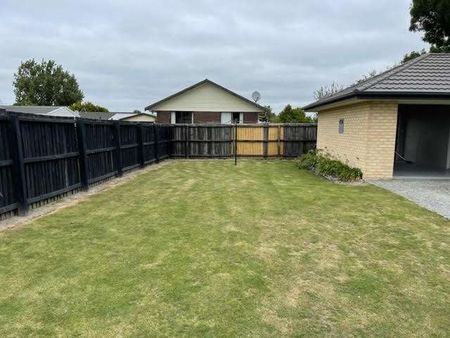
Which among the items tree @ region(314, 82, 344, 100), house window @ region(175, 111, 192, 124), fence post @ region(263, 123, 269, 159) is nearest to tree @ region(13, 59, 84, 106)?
house window @ region(175, 111, 192, 124)

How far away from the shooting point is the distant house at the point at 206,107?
2806cm

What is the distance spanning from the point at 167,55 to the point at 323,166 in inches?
940

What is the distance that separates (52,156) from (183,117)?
845 inches

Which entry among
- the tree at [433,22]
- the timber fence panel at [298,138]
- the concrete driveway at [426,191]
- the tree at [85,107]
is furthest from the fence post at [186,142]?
the tree at [85,107]

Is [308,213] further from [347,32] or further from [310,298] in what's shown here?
[347,32]

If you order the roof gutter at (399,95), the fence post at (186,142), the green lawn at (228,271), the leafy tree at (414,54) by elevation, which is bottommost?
the green lawn at (228,271)

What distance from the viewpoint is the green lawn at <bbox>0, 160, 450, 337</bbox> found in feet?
9.96

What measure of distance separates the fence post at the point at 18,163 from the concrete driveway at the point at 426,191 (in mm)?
7684

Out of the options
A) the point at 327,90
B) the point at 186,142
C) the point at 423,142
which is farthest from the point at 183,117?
the point at 327,90

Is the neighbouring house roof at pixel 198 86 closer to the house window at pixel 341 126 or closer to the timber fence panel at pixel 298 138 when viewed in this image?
the timber fence panel at pixel 298 138

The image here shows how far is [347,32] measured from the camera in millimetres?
21844

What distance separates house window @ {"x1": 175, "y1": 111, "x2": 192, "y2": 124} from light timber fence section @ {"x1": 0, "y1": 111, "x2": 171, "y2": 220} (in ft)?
52.8

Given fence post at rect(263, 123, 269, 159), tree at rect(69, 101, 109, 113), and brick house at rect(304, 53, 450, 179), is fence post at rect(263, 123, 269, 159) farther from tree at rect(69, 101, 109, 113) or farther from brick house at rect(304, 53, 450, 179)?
tree at rect(69, 101, 109, 113)

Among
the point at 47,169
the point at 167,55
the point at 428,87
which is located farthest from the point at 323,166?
the point at 167,55
